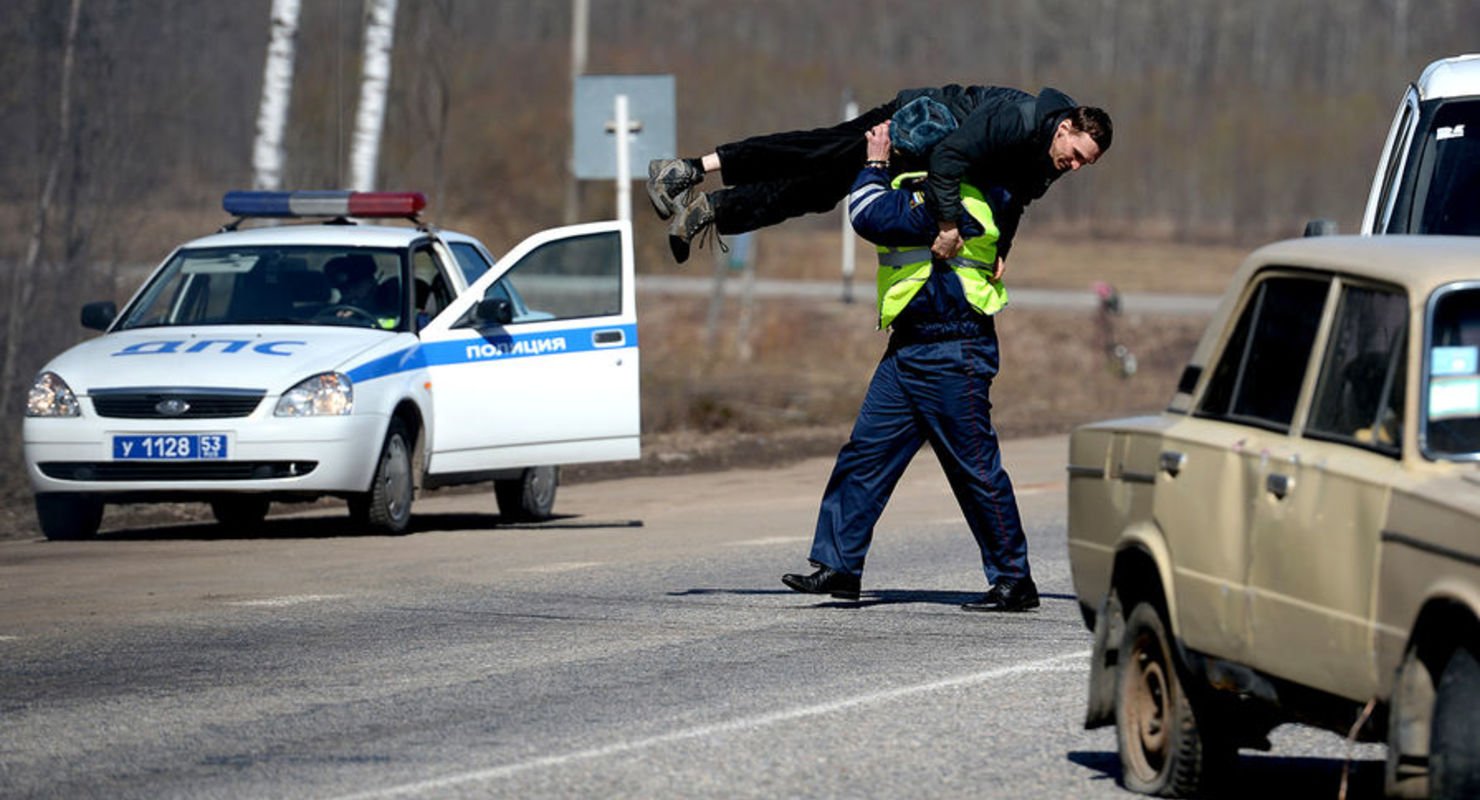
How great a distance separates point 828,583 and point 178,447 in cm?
491

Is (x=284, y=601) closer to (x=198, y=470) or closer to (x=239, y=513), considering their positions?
(x=198, y=470)

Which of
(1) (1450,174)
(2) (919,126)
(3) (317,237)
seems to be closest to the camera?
(2) (919,126)

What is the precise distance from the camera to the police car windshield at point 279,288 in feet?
52.1

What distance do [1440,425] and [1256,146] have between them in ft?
274

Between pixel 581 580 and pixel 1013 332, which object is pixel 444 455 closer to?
pixel 581 580

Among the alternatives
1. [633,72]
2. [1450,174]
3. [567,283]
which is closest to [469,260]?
[1450,174]

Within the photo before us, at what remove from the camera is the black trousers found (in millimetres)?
10930

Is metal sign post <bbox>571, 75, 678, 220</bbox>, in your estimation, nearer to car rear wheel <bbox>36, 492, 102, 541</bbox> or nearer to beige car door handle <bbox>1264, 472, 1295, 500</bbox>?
car rear wheel <bbox>36, 492, 102, 541</bbox>

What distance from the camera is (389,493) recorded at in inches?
596

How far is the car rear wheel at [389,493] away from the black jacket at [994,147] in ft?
17.9

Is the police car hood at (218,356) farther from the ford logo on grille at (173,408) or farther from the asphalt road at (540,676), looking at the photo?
the asphalt road at (540,676)

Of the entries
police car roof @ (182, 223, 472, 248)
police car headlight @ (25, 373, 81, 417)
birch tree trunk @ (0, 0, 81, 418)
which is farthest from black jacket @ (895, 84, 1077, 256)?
birch tree trunk @ (0, 0, 81, 418)

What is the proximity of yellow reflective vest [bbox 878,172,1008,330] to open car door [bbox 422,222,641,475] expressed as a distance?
5117 mm

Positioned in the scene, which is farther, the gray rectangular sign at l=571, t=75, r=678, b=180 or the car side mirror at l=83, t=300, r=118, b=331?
the gray rectangular sign at l=571, t=75, r=678, b=180
